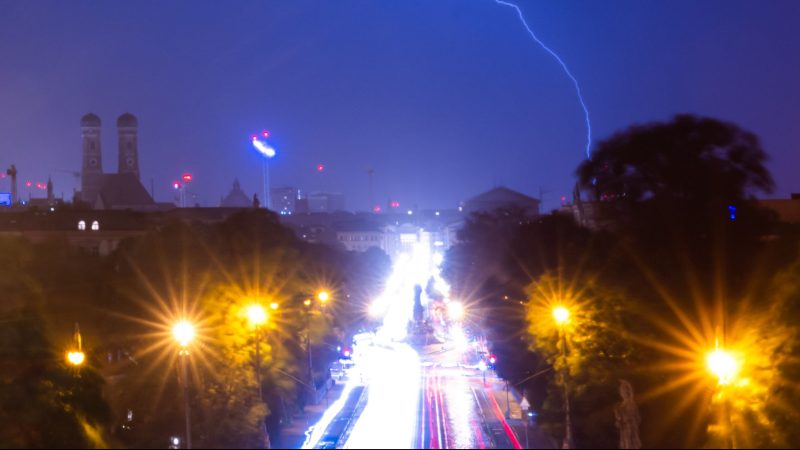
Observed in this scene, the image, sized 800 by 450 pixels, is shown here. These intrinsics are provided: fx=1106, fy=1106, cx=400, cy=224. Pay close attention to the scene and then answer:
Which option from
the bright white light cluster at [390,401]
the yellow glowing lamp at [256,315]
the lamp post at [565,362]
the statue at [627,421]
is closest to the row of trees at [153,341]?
the yellow glowing lamp at [256,315]

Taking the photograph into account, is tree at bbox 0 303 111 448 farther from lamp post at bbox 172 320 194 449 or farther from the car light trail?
the car light trail

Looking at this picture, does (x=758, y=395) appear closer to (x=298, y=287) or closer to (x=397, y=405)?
(x=397, y=405)

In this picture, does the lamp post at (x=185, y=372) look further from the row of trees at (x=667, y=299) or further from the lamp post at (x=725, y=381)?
the lamp post at (x=725, y=381)

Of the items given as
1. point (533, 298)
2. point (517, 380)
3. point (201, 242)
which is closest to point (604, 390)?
point (533, 298)

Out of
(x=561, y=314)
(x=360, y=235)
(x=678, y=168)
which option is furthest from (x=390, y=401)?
(x=360, y=235)

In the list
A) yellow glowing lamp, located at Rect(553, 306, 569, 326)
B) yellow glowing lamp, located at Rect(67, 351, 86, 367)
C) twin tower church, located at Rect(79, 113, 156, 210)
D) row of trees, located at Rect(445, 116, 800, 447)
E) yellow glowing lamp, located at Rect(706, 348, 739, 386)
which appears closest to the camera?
yellow glowing lamp, located at Rect(706, 348, 739, 386)

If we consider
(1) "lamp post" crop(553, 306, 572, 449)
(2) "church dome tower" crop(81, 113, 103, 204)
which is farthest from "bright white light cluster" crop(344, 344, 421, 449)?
(2) "church dome tower" crop(81, 113, 103, 204)

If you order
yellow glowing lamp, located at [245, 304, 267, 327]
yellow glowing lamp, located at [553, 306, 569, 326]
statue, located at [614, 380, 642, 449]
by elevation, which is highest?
yellow glowing lamp, located at [245, 304, 267, 327]

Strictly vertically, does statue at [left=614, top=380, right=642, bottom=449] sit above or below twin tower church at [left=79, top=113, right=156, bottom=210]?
below
